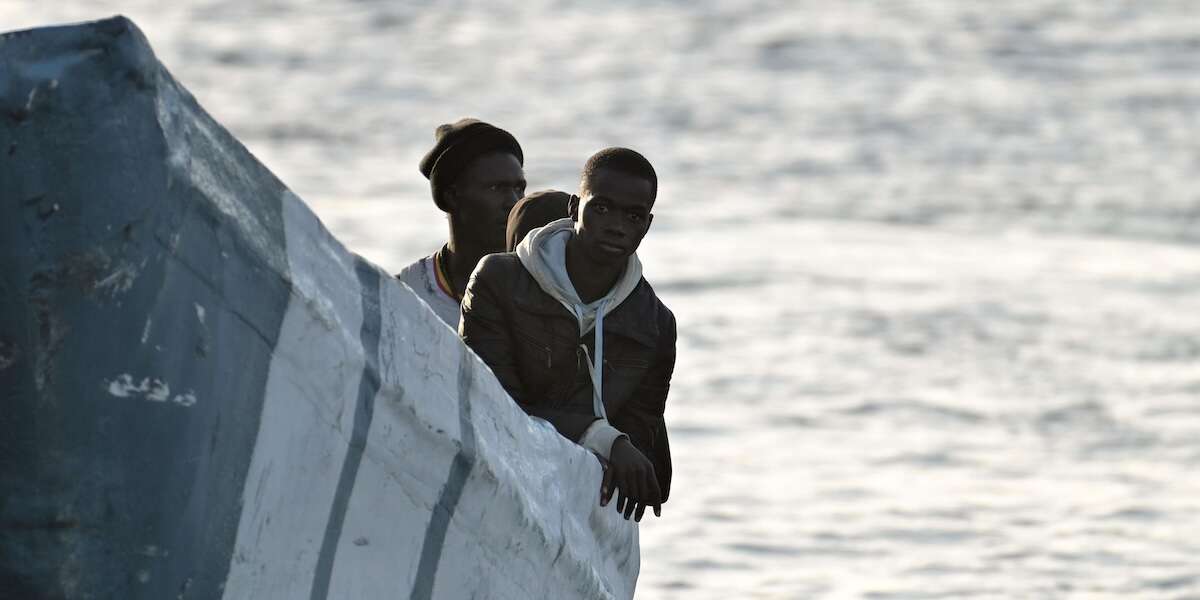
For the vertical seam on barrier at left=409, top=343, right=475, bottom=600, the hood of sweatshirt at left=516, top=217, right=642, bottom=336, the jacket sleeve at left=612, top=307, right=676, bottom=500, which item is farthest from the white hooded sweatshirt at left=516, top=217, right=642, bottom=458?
the vertical seam on barrier at left=409, top=343, right=475, bottom=600

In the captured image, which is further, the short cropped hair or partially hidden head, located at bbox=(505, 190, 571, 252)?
partially hidden head, located at bbox=(505, 190, 571, 252)

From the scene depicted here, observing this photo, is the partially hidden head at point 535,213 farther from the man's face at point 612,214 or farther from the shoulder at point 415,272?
the man's face at point 612,214

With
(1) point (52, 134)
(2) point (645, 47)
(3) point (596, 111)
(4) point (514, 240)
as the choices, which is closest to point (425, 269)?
(4) point (514, 240)

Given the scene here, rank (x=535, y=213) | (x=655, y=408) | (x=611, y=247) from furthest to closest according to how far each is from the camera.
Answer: (x=535, y=213)
(x=655, y=408)
(x=611, y=247)

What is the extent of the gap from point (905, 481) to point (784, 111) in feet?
37.6

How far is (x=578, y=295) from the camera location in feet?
12.8

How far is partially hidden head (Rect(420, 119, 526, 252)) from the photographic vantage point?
4.97 meters

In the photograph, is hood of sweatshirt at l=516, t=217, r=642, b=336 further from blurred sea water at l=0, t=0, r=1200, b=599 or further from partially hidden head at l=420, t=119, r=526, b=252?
blurred sea water at l=0, t=0, r=1200, b=599

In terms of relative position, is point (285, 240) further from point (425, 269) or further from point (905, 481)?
point (905, 481)

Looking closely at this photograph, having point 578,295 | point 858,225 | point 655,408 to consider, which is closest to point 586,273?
point 578,295

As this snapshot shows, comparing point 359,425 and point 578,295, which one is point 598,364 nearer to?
point 578,295

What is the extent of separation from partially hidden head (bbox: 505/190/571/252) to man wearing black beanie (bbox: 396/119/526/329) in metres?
0.35

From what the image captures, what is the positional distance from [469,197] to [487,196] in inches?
1.6

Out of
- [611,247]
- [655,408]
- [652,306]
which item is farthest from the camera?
[655,408]
